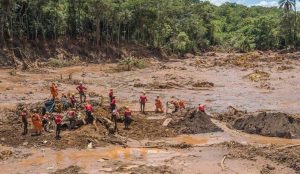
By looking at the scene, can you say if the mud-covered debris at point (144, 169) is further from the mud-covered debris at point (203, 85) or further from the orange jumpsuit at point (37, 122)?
the mud-covered debris at point (203, 85)

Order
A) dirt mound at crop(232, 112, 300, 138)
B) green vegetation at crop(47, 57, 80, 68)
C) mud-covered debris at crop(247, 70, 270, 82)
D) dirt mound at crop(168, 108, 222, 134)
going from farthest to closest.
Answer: green vegetation at crop(47, 57, 80, 68), mud-covered debris at crop(247, 70, 270, 82), dirt mound at crop(168, 108, 222, 134), dirt mound at crop(232, 112, 300, 138)

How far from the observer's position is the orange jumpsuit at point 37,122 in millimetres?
→ 24719

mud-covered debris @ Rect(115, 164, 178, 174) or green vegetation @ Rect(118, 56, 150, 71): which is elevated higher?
green vegetation @ Rect(118, 56, 150, 71)

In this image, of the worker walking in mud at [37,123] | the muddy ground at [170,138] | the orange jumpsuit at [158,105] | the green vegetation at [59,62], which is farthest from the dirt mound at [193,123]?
the green vegetation at [59,62]

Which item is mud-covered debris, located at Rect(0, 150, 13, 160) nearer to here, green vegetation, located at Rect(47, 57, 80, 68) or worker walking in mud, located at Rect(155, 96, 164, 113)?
worker walking in mud, located at Rect(155, 96, 164, 113)

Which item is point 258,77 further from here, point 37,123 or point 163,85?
point 37,123

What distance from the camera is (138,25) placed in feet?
261

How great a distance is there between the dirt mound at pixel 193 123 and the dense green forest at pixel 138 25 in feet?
118

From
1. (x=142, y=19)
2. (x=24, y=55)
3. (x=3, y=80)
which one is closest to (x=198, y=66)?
(x=142, y=19)

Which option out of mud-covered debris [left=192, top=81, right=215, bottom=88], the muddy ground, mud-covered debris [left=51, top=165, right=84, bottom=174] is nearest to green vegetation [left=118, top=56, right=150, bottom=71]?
the muddy ground

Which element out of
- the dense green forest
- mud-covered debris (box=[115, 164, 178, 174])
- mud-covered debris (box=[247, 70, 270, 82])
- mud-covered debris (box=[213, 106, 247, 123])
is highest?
the dense green forest

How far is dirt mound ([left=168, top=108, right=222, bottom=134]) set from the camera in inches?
1071

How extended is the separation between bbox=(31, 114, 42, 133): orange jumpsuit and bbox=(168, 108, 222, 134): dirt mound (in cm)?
731

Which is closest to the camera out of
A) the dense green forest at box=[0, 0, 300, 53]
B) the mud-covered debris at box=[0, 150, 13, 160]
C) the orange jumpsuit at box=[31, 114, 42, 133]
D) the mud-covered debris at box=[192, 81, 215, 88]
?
the mud-covered debris at box=[0, 150, 13, 160]
